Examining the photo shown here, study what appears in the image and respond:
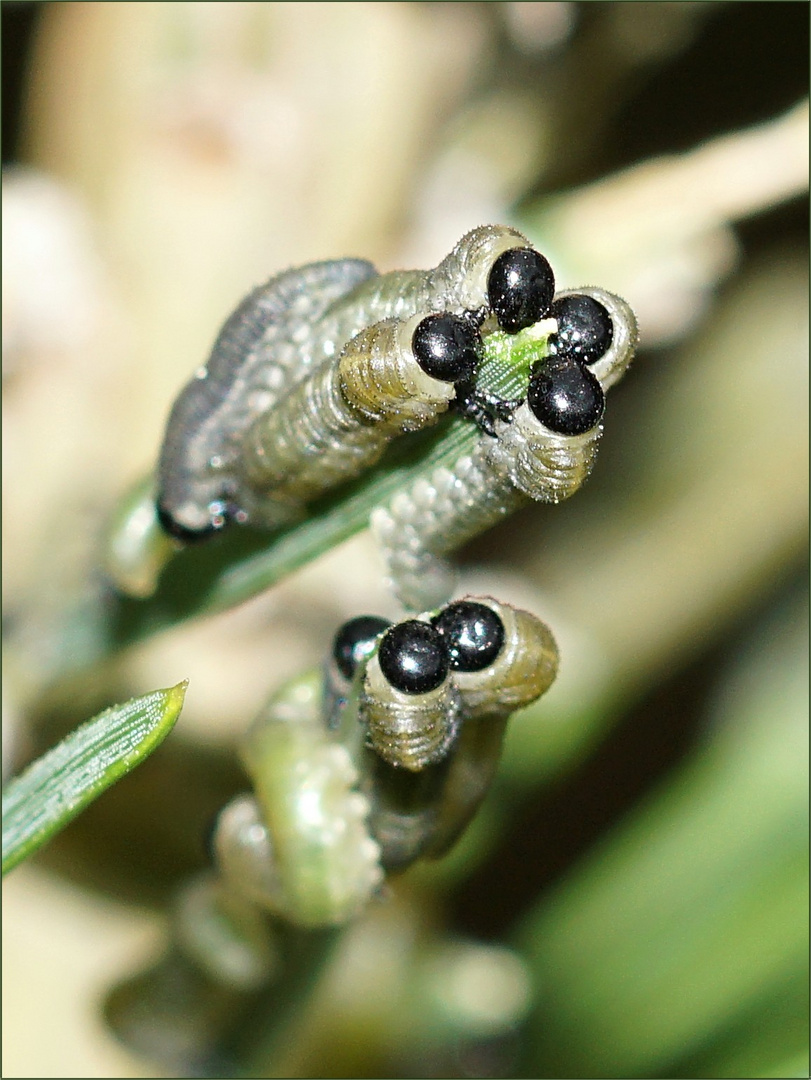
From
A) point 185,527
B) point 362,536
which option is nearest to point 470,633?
point 185,527

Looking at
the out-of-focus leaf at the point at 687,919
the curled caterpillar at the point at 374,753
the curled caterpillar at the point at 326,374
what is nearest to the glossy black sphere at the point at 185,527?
the curled caterpillar at the point at 326,374

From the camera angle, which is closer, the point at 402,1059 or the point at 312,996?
the point at 312,996

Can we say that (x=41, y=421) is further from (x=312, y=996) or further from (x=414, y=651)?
(x=414, y=651)

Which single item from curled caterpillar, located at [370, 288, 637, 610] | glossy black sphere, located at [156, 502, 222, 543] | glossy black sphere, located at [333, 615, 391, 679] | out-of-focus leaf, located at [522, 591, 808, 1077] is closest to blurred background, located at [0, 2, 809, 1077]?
out-of-focus leaf, located at [522, 591, 808, 1077]

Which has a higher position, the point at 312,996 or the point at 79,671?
the point at 79,671

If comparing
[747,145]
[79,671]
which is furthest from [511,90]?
[79,671]

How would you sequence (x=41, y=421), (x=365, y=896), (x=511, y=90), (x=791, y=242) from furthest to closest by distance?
(x=791, y=242) → (x=511, y=90) → (x=41, y=421) → (x=365, y=896)

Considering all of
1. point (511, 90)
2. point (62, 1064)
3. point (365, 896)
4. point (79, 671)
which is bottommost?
point (365, 896)

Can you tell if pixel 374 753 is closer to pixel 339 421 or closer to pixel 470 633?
pixel 470 633
